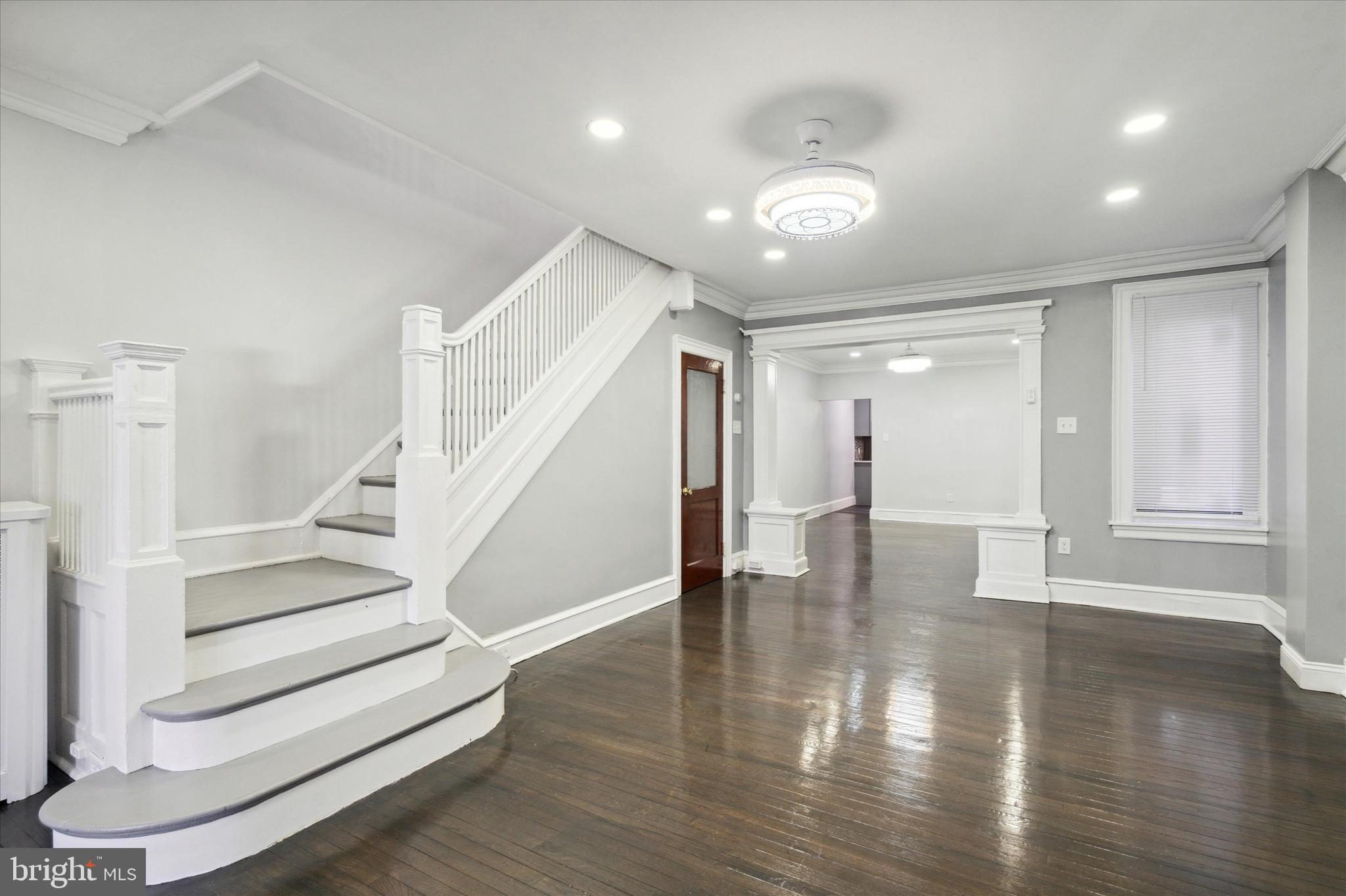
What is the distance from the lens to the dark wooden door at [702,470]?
5.72 m

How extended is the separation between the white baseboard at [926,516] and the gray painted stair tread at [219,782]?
9326mm

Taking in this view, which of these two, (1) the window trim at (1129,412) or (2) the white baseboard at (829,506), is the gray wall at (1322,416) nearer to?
(1) the window trim at (1129,412)

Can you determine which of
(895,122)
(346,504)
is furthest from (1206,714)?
(346,504)

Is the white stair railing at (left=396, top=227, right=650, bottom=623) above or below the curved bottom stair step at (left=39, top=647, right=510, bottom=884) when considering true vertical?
above

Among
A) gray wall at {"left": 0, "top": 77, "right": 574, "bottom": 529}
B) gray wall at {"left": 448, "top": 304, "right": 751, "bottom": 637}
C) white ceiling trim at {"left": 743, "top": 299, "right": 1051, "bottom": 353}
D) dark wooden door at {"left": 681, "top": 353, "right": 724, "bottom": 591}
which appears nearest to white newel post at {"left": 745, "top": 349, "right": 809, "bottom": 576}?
white ceiling trim at {"left": 743, "top": 299, "right": 1051, "bottom": 353}

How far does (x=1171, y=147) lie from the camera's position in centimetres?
323

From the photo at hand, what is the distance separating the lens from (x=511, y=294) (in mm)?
3902

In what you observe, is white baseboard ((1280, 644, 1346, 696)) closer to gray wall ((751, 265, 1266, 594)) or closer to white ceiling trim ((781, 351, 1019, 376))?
gray wall ((751, 265, 1266, 594))

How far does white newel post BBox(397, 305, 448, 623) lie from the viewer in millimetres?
3107

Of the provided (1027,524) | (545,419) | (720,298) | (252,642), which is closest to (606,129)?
(545,419)

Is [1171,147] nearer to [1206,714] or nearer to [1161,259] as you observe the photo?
[1161,259]

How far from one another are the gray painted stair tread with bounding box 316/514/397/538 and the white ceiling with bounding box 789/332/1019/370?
6461 mm

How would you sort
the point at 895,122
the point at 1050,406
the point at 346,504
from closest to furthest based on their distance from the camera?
the point at 895,122
the point at 346,504
the point at 1050,406

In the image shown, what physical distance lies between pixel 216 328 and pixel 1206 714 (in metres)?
5.18
